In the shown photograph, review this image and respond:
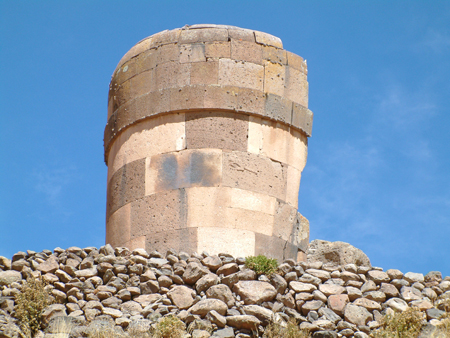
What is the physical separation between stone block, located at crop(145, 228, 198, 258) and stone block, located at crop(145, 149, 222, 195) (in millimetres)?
699

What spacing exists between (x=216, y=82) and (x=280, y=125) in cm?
120

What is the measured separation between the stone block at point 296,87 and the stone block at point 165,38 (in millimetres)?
1832

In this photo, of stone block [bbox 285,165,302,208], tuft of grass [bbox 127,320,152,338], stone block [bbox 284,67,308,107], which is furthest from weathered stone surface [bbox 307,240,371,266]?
tuft of grass [bbox 127,320,152,338]

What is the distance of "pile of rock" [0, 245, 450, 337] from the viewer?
34.0ft

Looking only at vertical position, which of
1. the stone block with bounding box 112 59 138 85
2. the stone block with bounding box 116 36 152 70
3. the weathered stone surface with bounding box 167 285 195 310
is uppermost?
the stone block with bounding box 116 36 152 70

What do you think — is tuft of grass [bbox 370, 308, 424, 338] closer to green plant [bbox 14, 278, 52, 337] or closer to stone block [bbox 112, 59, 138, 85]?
green plant [bbox 14, 278, 52, 337]

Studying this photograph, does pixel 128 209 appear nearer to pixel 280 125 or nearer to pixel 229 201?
pixel 229 201

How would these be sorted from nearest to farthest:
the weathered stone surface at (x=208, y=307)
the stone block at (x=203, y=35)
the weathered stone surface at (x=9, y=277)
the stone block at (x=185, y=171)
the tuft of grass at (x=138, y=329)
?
the tuft of grass at (x=138, y=329) < the weathered stone surface at (x=208, y=307) < the weathered stone surface at (x=9, y=277) < the stone block at (x=185, y=171) < the stone block at (x=203, y=35)

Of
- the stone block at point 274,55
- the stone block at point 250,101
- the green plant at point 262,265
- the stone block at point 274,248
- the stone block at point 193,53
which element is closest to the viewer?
the green plant at point 262,265

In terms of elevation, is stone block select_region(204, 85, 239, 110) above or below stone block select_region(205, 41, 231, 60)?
below

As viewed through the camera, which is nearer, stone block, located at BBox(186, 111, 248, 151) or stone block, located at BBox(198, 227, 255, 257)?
stone block, located at BBox(198, 227, 255, 257)

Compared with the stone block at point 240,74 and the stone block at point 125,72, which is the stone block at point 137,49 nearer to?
the stone block at point 125,72

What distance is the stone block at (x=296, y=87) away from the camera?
43.9 ft

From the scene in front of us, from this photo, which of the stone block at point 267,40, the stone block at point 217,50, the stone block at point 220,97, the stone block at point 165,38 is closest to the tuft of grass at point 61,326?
the stone block at point 220,97
